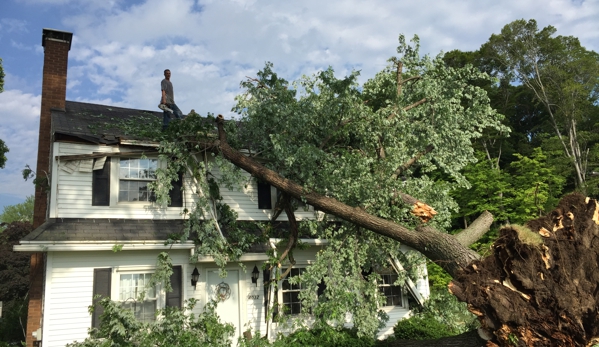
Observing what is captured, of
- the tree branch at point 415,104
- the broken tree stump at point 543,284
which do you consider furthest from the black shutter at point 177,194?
the broken tree stump at point 543,284

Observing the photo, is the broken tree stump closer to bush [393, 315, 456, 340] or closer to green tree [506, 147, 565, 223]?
bush [393, 315, 456, 340]

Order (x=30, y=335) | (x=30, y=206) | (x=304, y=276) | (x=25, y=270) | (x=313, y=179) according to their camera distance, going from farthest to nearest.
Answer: (x=30, y=206) → (x=25, y=270) → (x=30, y=335) → (x=313, y=179) → (x=304, y=276)

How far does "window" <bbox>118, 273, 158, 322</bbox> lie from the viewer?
8.91m

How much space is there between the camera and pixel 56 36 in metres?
12.0

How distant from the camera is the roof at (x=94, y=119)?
9.74 m

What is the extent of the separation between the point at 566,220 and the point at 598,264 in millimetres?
548

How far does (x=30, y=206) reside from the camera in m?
55.0

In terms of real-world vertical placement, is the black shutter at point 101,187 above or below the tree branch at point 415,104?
below

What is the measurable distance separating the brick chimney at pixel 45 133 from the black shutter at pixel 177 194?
2.80 metres

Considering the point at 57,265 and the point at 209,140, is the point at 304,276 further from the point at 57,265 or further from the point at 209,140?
the point at 57,265

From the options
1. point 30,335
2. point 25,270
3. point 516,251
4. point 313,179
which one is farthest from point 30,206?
point 516,251

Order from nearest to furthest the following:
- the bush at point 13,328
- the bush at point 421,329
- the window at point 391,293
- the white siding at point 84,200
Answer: the white siding at point 84,200
the bush at point 421,329
the window at point 391,293
the bush at point 13,328

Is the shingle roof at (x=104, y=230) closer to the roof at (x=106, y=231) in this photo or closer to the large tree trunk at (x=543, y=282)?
the roof at (x=106, y=231)

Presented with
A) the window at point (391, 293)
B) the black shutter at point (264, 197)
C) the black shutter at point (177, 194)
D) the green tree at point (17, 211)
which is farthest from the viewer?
the green tree at point (17, 211)
